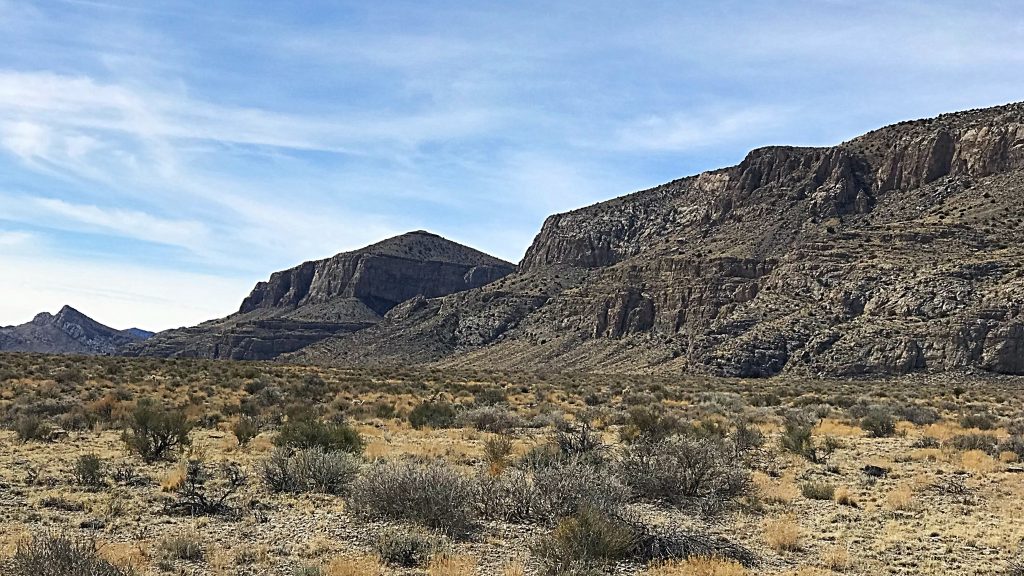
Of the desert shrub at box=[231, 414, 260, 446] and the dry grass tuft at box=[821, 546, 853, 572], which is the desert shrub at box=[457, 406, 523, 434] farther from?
the dry grass tuft at box=[821, 546, 853, 572]

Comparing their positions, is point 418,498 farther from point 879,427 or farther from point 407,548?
point 879,427

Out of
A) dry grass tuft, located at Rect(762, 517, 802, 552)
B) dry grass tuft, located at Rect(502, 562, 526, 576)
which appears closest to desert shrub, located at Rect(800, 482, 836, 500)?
dry grass tuft, located at Rect(762, 517, 802, 552)

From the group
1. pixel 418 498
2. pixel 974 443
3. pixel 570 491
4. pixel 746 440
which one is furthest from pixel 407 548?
pixel 974 443

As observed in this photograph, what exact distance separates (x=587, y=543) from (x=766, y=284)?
8370 cm

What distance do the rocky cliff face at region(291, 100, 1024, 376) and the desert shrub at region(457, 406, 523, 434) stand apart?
47772 millimetres

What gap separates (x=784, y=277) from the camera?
82.7 metres

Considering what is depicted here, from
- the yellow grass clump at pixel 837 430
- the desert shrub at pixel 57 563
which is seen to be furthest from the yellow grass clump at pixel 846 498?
the desert shrub at pixel 57 563

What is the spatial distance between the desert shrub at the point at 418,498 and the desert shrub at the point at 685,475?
11.4 feet

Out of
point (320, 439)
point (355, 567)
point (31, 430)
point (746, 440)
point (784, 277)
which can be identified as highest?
point (784, 277)

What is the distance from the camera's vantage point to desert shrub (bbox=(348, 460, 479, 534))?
10.4 m

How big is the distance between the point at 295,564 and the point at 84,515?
4252 mm

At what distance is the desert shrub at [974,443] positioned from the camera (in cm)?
1933

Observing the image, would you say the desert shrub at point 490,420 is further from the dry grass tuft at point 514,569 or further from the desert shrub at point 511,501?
the dry grass tuft at point 514,569

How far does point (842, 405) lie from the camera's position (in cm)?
3538
